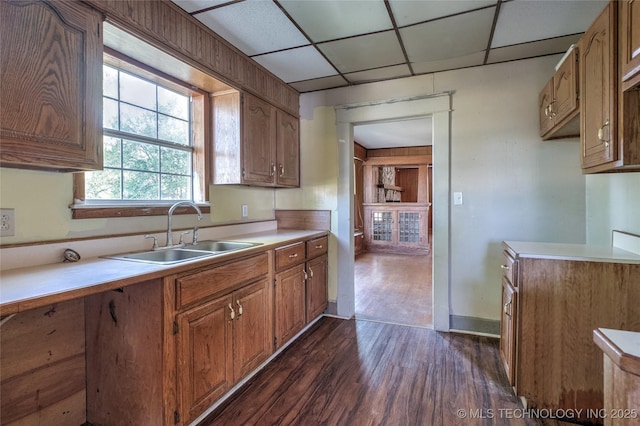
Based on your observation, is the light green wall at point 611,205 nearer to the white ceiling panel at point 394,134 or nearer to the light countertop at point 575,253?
the light countertop at point 575,253

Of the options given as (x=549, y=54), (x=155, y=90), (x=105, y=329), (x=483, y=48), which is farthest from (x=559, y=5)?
(x=105, y=329)

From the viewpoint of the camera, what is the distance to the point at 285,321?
7.98ft

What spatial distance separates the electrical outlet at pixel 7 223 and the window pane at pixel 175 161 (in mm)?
909

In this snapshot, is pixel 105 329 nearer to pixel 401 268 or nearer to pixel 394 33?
pixel 394 33

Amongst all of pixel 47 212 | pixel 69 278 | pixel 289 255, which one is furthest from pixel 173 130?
pixel 69 278

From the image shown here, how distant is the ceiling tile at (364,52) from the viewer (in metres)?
2.24

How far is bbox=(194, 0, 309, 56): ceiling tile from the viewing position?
1.86m

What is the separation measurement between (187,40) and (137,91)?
1.52 ft

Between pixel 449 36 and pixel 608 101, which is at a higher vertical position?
pixel 449 36

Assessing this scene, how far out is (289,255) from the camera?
2.47m

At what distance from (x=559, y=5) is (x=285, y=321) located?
2.75 metres

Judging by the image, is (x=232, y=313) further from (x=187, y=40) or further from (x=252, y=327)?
(x=187, y=40)

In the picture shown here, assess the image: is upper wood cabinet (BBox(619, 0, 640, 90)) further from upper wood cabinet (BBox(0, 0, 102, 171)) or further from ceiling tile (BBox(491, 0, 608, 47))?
upper wood cabinet (BBox(0, 0, 102, 171))

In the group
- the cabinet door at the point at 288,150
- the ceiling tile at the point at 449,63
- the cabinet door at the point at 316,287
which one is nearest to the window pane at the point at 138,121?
the cabinet door at the point at 288,150
